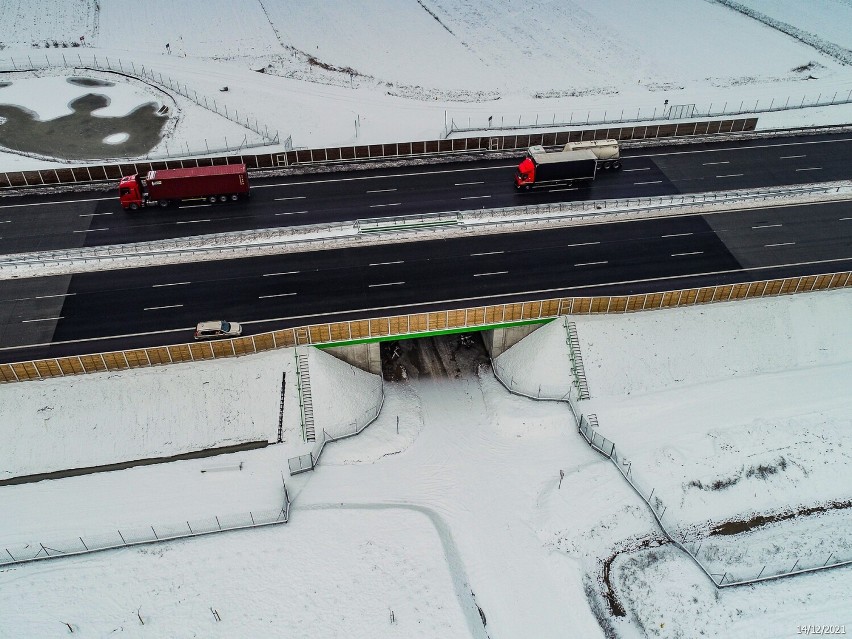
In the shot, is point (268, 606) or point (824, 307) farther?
point (824, 307)

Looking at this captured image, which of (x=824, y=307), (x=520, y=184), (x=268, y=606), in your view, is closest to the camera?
(x=268, y=606)

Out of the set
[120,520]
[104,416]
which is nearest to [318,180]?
[104,416]

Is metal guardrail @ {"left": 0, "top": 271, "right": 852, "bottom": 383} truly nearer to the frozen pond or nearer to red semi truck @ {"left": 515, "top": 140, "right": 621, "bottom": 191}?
red semi truck @ {"left": 515, "top": 140, "right": 621, "bottom": 191}

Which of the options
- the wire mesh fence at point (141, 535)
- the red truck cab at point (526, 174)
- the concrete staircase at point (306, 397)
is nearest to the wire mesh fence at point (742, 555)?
the concrete staircase at point (306, 397)

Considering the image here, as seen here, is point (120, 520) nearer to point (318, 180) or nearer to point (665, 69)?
point (318, 180)

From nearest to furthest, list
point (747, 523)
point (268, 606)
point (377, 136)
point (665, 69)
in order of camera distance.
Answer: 1. point (268, 606)
2. point (747, 523)
3. point (377, 136)
4. point (665, 69)

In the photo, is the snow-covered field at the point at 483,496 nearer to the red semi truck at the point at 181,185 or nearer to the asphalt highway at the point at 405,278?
the asphalt highway at the point at 405,278
